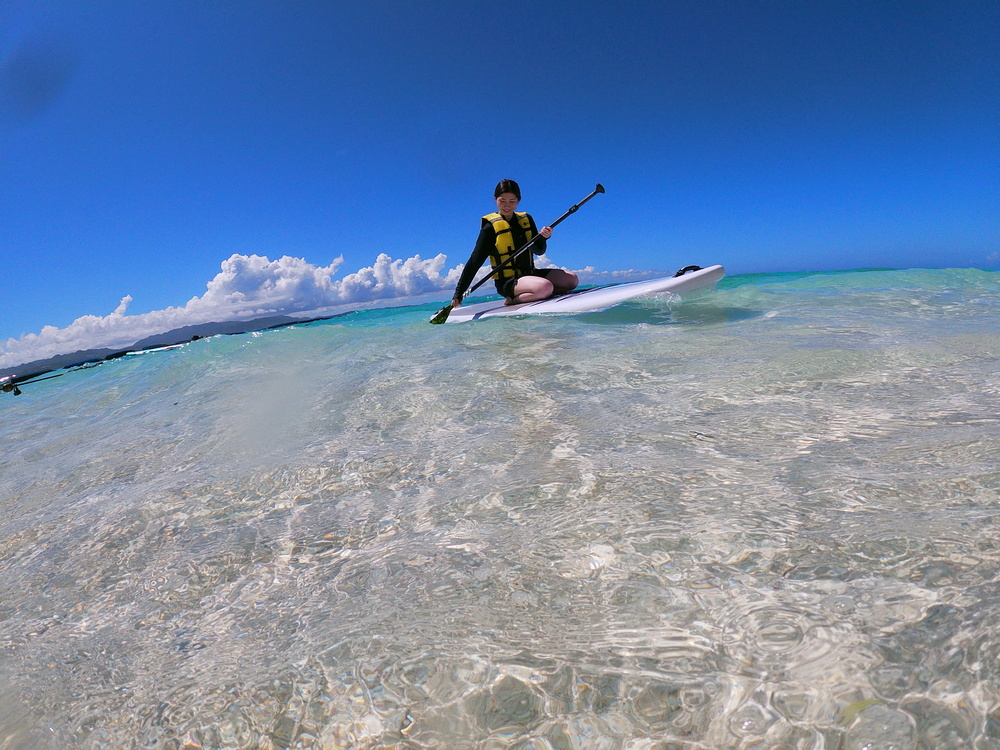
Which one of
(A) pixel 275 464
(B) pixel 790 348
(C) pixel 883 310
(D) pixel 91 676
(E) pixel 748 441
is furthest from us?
(C) pixel 883 310

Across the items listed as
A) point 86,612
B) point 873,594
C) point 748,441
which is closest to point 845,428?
point 748,441

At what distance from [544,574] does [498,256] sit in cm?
746

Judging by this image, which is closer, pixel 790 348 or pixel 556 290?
Result: pixel 790 348

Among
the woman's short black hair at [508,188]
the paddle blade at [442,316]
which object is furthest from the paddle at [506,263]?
the woman's short black hair at [508,188]

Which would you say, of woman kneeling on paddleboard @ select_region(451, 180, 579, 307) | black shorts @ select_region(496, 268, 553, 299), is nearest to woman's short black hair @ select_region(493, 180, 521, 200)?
woman kneeling on paddleboard @ select_region(451, 180, 579, 307)

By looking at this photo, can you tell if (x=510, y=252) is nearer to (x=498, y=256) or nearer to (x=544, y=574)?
(x=498, y=256)

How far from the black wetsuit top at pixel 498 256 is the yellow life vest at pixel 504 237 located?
40mm

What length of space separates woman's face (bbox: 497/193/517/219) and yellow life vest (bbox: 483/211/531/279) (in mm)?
106

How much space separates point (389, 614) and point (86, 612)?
3.29ft

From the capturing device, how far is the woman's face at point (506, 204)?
7.98m

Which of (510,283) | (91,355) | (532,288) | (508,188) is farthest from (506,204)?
(91,355)

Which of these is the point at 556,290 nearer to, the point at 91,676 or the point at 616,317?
the point at 616,317

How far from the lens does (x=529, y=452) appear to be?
214 cm

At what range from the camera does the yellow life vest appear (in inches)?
315
